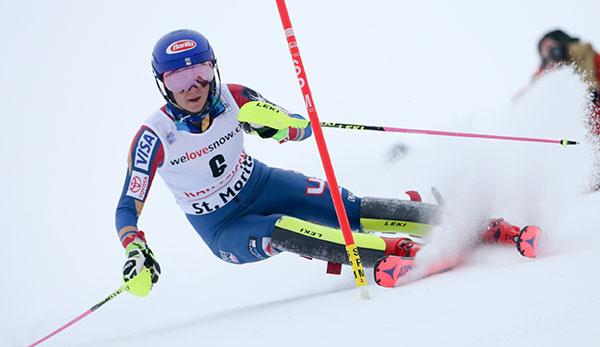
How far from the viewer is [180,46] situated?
11.0 ft

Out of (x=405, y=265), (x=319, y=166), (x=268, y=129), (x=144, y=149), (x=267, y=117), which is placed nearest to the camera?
(x=405, y=265)

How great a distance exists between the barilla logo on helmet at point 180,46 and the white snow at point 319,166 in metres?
1.50

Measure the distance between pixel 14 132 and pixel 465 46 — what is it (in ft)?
28.6

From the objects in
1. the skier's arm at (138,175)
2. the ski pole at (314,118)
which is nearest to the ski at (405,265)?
the ski pole at (314,118)

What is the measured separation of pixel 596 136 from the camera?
4121mm

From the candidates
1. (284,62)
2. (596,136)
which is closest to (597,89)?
(596,136)

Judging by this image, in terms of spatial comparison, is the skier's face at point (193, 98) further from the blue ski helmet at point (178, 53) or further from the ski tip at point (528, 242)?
the ski tip at point (528, 242)

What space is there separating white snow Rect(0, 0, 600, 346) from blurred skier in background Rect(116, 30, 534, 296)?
0.28 m

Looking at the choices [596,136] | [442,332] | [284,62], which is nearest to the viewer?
[442,332]

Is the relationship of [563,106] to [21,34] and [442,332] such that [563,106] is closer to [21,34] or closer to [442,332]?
[442,332]

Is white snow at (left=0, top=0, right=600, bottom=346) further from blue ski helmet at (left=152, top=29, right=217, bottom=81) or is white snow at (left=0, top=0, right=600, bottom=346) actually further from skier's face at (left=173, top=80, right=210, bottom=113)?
blue ski helmet at (left=152, top=29, right=217, bottom=81)

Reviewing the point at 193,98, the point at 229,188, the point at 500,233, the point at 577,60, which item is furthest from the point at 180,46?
the point at 577,60

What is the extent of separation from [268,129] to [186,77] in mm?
578

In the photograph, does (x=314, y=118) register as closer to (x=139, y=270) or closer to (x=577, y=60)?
(x=139, y=270)
